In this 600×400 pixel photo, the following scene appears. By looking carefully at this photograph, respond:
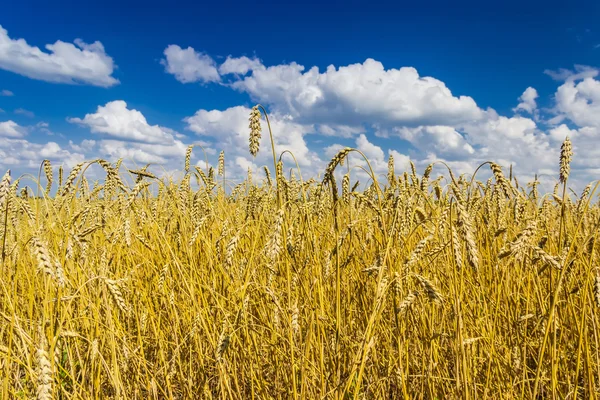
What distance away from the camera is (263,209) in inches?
146

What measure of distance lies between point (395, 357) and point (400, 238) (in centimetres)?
54

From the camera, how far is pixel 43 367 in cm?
101

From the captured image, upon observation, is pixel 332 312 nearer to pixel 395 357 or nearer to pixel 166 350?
pixel 395 357

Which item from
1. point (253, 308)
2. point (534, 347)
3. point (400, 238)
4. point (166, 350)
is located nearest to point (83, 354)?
point (166, 350)

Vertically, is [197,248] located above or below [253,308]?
above

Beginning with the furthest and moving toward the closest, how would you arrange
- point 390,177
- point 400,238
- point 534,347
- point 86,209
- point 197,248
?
point 390,177, point 197,248, point 86,209, point 534,347, point 400,238

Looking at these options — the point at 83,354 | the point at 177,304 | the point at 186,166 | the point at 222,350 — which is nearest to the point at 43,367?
the point at 222,350

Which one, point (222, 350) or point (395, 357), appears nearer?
point (222, 350)

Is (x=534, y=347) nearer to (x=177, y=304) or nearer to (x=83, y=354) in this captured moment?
(x=177, y=304)

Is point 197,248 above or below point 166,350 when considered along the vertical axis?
above

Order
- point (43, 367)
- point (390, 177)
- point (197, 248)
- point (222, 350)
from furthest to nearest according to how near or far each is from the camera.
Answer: point (390, 177), point (197, 248), point (222, 350), point (43, 367)

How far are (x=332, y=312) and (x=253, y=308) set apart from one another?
628mm

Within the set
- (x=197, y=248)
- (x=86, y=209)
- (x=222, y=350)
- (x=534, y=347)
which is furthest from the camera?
(x=197, y=248)

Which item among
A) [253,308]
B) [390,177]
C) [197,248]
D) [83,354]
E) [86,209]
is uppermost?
[390,177]
